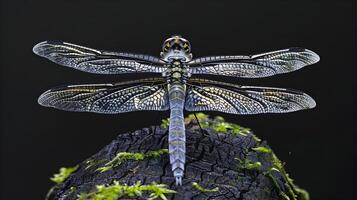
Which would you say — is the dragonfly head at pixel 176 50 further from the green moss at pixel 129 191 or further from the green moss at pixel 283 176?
the green moss at pixel 129 191

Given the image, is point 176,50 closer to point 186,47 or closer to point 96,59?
point 186,47

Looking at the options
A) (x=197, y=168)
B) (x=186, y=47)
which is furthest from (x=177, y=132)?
(x=186, y=47)

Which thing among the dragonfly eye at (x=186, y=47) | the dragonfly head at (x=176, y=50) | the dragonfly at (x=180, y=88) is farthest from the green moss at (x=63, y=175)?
the dragonfly eye at (x=186, y=47)

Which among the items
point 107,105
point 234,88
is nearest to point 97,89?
point 107,105

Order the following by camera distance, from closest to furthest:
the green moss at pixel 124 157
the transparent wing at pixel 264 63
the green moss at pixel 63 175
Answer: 1. the green moss at pixel 124 157
2. the green moss at pixel 63 175
3. the transparent wing at pixel 264 63

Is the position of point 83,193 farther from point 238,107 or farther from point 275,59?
point 275,59

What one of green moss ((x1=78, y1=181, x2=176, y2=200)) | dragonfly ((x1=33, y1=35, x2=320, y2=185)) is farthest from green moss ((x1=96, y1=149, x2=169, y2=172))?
dragonfly ((x1=33, y1=35, x2=320, y2=185))
